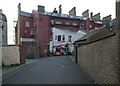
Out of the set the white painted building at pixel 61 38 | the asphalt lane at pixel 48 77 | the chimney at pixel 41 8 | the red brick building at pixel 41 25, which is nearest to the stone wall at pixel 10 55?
the asphalt lane at pixel 48 77

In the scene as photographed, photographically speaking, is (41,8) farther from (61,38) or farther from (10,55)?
(10,55)

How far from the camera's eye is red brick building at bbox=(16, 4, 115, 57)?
32.5 metres

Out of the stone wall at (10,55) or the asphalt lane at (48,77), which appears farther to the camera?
the stone wall at (10,55)

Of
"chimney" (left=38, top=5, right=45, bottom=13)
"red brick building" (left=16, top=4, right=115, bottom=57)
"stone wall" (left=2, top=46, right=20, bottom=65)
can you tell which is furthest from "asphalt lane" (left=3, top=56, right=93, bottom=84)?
"chimney" (left=38, top=5, right=45, bottom=13)

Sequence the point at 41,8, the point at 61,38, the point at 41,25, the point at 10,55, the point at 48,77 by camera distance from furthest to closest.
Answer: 1. the point at 41,8
2. the point at 61,38
3. the point at 41,25
4. the point at 10,55
5. the point at 48,77

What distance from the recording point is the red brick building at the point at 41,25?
32.5 metres

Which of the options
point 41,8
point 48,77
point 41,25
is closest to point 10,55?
point 48,77

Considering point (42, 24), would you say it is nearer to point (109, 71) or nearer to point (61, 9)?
point (61, 9)

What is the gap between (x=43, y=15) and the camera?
33781 millimetres

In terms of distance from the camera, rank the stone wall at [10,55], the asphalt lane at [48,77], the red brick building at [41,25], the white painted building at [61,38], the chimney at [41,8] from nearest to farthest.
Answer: the asphalt lane at [48,77] → the stone wall at [10,55] → the red brick building at [41,25] → the white painted building at [61,38] → the chimney at [41,8]

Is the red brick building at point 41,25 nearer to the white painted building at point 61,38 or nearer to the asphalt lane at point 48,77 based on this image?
the white painted building at point 61,38

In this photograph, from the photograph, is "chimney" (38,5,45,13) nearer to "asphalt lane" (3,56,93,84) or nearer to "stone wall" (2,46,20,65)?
"stone wall" (2,46,20,65)

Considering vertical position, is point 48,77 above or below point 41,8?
below

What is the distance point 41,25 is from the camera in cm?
3325
